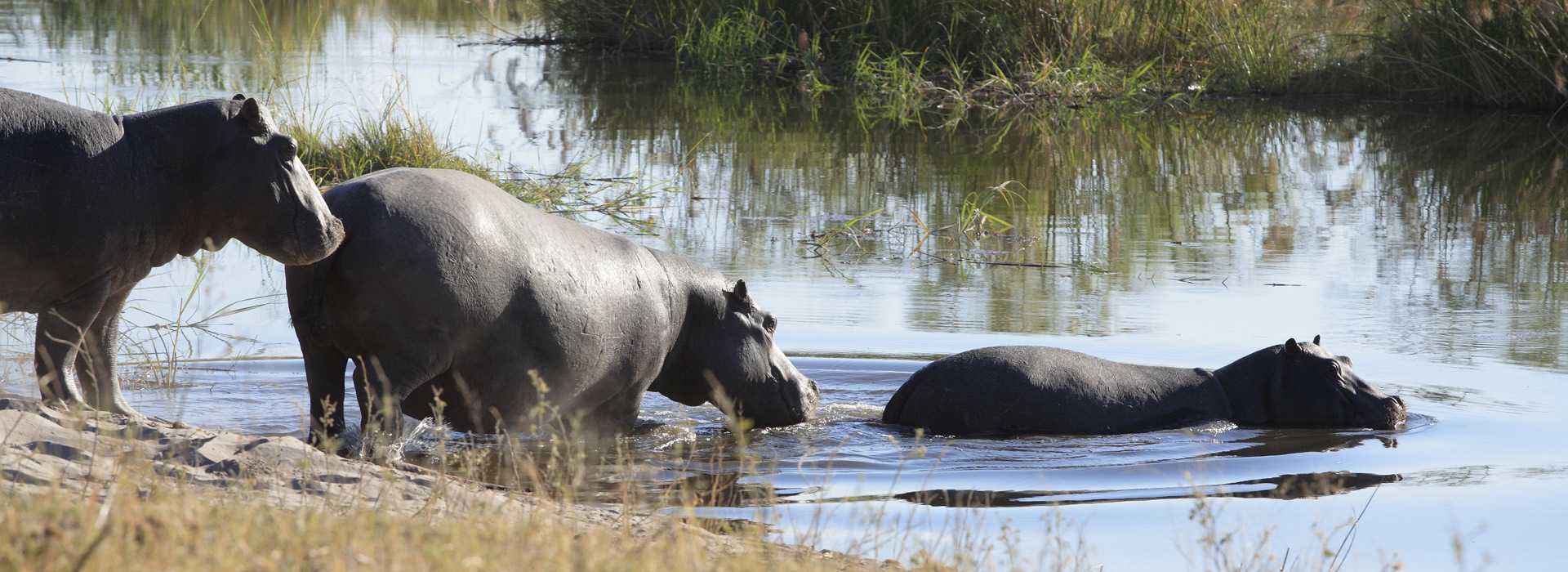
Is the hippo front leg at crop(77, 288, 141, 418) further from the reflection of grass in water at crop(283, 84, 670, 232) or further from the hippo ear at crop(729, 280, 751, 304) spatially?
the reflection of grass in water at crop(283, 84, 670, 232)

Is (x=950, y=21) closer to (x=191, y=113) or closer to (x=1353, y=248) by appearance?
(x=1353, y=248)

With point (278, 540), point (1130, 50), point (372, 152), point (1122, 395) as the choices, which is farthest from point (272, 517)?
point (1130, 50)

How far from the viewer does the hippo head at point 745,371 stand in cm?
734

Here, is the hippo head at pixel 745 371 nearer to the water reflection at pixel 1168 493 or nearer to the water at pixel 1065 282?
the water at pixel 1065 282

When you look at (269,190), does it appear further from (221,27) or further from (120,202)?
(221,27)

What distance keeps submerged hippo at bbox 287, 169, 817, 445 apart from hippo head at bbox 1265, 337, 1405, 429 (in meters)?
2.70

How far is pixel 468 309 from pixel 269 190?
0.72m

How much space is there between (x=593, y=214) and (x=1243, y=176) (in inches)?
217

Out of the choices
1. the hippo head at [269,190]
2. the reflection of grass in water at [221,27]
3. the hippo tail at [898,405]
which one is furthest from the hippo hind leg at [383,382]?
the reflection of grass in water at [221,27]

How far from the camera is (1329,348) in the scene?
878 centimetres

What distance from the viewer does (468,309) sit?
575cm

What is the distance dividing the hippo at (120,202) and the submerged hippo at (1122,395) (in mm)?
2944

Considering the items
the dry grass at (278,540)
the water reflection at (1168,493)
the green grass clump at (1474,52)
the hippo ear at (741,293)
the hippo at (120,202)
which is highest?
the green grass clump at (1474,52)

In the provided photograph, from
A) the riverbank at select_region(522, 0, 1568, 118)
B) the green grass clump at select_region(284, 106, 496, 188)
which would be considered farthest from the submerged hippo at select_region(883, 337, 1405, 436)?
the riverbank at select_region(522, 0, 1568, 118)
